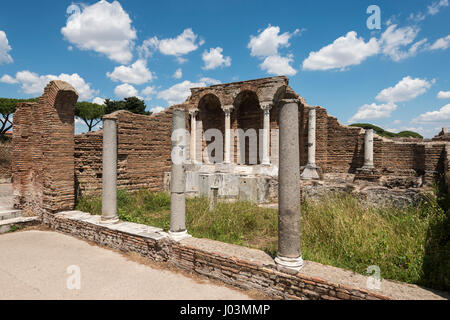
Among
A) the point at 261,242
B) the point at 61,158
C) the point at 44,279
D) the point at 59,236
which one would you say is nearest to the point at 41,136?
the point at 61,158

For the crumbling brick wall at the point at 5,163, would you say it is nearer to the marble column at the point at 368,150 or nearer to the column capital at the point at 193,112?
the column capital at the point at 193,112

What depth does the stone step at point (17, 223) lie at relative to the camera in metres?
7.08

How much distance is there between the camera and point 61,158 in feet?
24.4

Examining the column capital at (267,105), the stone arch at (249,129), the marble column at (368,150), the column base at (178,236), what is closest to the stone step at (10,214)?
the column base at (178,236)

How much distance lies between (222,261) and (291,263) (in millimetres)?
1119

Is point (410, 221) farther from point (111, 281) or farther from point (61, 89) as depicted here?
point (61, 89)

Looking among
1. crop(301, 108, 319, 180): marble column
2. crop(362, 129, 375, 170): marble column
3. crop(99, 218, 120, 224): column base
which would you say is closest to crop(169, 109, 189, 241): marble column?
crop(99, 218, 120, 224): column base

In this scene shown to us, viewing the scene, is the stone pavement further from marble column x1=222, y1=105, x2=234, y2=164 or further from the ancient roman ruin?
marble column x1=222, y1=105, x2=234, y2=164

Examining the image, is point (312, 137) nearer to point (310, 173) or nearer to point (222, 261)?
point (310, 173)

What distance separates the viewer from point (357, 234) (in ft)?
14.9

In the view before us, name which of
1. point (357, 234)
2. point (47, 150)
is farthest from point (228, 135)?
point (357, 234)

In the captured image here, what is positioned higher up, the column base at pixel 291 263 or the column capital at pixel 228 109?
the column capital at pixel 228 109

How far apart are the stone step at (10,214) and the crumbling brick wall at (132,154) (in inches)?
68.6

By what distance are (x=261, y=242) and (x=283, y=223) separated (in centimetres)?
173
